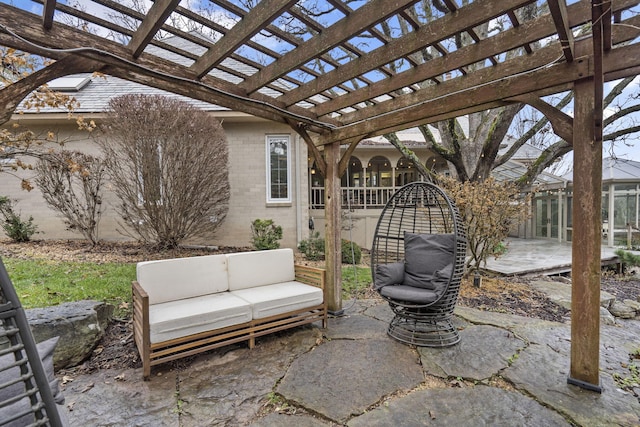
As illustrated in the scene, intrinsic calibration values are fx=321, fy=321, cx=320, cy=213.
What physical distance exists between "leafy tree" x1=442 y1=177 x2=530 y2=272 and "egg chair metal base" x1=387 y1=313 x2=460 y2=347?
254 centimetres

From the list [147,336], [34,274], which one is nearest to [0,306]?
[147,336]

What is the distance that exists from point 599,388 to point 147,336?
3885mm

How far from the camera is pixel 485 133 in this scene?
7723mm

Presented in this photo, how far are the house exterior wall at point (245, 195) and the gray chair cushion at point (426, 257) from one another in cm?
492

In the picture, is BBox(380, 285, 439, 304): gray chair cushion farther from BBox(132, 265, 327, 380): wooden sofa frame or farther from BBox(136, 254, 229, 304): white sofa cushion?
BBox(136, 254, 229, 304): white sofa cushion

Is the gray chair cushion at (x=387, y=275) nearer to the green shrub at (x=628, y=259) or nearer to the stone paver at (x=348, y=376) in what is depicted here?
the stone paver at (x=348, y=376)

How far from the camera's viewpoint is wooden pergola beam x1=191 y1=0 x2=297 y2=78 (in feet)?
7.34

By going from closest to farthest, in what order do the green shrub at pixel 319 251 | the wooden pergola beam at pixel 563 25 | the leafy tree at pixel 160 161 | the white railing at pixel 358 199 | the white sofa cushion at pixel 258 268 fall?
the wooden pergola beam at pixel 563 25 → the white sofa cushion at pixel 258 268 → the leafy tree at pixel 160 161 → the green shrub at pixel 319 251 → the white railing at pixel 358 199

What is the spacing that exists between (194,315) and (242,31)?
2.56 meters

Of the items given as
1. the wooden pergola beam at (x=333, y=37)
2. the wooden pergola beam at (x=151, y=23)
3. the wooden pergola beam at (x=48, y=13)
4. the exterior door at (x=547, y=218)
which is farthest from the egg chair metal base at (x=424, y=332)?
the exterior door at (x=547, y=218)

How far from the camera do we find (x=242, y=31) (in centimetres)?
246

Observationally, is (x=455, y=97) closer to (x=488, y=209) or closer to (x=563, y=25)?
(x=563, y=25)

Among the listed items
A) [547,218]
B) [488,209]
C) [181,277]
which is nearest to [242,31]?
[181,277]

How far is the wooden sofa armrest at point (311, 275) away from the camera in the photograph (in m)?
4.11
